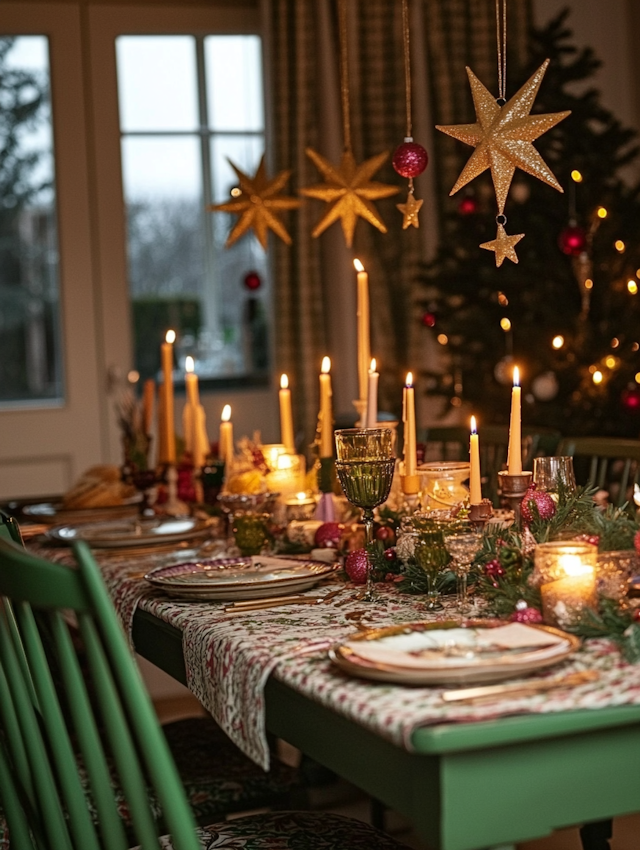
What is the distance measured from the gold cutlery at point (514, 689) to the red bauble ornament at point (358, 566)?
55 centimetres

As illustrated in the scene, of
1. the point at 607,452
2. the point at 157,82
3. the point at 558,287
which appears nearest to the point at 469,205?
the point at 558,287

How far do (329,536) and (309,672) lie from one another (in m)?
0.71

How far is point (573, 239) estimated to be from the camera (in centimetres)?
365

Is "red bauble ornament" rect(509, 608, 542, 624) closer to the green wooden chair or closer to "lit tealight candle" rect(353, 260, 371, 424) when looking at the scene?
the green wooden chair

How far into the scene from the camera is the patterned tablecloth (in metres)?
1.00

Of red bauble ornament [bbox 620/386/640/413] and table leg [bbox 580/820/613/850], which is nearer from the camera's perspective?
table leg [bbox 580/820/613/850]

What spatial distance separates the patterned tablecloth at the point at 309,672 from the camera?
100 centimetres

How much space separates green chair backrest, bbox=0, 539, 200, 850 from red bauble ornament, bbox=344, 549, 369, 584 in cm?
48

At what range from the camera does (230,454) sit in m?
2.44

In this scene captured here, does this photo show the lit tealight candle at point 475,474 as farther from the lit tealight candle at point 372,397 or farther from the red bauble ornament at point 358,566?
the lit tealight candle at point 372,397

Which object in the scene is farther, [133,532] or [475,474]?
[133,532]

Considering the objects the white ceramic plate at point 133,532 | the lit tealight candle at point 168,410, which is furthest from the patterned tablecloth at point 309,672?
the lit tealight candle at point 168,410

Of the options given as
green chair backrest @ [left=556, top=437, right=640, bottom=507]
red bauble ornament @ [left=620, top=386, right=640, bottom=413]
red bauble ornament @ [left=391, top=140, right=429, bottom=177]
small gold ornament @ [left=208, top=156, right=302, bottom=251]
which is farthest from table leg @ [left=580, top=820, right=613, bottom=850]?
red bauble ornament @ [left=620, top=386, right=640, bottom=413]

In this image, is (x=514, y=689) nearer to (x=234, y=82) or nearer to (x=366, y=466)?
(x=366, y=466)
